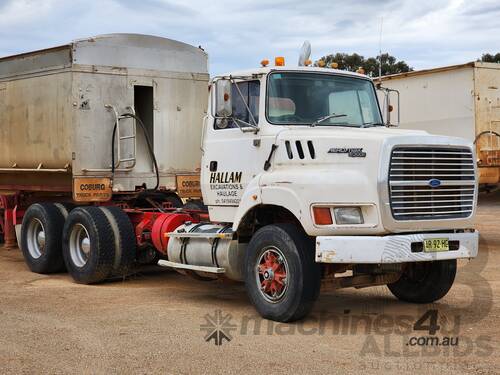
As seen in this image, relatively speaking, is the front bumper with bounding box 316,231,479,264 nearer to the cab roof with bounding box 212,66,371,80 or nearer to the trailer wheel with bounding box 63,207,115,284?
the cab roof with bounding box 212,66,371,80

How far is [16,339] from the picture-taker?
7840 millimetres

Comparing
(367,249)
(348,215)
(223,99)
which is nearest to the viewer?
(367,249)

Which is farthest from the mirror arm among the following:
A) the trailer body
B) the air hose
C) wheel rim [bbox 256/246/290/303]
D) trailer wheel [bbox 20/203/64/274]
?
the trailer body

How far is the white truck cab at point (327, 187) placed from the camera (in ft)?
26.2

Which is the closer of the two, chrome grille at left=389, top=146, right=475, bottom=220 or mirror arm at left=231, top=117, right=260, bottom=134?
chrome grille at left=389, top=146, right=475, bottom=220

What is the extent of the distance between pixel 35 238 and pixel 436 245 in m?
7.26

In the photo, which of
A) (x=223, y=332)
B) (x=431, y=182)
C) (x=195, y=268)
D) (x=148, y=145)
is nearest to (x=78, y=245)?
(x=148, y=145)

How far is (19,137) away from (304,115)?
19.8 ft

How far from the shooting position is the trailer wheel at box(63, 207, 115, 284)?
11227mm

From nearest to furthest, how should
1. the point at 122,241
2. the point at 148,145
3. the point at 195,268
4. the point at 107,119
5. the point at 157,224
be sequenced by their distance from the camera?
the point at 195,268, the point at 157,224, the point at 122,241, the point at 107,119, the point at 148,145

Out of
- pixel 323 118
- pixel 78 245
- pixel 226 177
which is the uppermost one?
pixel 323 118

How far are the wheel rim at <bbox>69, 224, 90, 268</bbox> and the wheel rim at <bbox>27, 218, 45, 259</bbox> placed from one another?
1.12 meters

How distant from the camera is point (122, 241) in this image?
11.3m

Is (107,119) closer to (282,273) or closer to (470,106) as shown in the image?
(282,273)
